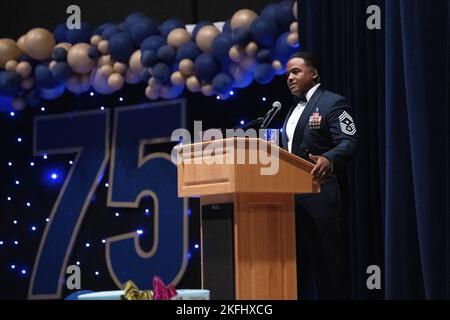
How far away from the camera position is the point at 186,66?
214 inches

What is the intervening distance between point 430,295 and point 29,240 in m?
3.62

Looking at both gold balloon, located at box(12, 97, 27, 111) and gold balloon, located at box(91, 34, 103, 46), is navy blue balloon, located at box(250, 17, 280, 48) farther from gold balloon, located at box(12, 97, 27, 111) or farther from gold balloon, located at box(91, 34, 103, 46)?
gold balloon, located at box(12, 97, 27, 111)

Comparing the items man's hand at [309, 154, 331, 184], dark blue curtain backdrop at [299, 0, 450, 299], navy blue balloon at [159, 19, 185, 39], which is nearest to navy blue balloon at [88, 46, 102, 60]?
navy blue balloon at [159, 19, 185, 39]

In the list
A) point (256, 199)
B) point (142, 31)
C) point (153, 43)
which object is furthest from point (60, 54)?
point (256, 199)

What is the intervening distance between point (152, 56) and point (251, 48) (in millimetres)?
727

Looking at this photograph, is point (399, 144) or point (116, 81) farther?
point (116, 81)

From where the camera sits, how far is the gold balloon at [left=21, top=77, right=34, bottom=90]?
6.10 m

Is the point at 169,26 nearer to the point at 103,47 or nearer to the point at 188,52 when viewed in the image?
the point at 188,52

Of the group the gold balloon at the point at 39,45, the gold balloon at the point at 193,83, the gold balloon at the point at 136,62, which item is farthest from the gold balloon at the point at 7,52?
the gold balloon at the point at 193,83

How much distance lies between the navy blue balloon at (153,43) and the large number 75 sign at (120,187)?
600 mm
